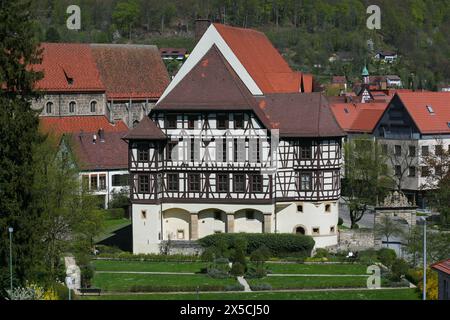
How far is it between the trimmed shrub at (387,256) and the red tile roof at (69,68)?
110ft

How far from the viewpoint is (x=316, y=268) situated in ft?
155

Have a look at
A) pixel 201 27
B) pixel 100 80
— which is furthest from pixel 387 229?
pixel 100 80

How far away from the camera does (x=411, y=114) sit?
70.7 metres

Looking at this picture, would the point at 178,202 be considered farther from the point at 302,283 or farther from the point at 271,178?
the point at 302,283

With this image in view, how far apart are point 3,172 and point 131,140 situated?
16667mm

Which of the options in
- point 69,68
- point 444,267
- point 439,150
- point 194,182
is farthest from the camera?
→ point 69,68

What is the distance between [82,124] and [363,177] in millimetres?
22876

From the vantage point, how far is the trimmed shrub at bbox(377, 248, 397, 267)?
47031 millimetres

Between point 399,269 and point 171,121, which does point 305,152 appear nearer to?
point 171,121

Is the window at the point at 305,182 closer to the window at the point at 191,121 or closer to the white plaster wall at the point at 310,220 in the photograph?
the white plaster wall at the point at 310,220

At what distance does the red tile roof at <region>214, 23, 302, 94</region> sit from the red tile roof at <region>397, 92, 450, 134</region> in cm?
960

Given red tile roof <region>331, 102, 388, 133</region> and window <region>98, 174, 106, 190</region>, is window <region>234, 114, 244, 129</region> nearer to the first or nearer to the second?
window <region>98, 174, 106, 190</region>

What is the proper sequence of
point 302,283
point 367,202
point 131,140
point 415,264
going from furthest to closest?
point 367,202 → point 131,140 → point 415,264 → point 302,283

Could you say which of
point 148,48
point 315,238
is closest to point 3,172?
point 315,238
